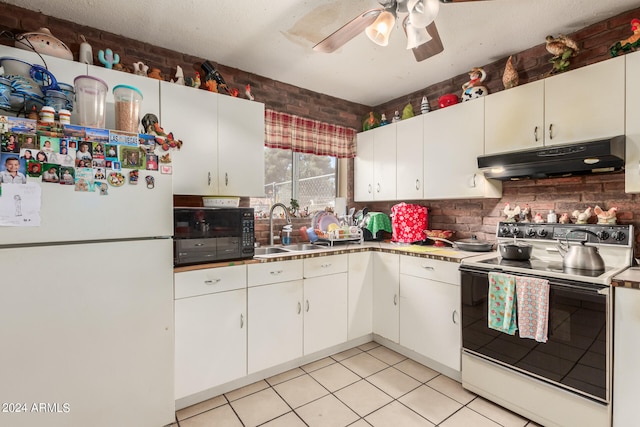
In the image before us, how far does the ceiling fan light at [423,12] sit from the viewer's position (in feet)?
4.71

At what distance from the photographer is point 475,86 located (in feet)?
8.40

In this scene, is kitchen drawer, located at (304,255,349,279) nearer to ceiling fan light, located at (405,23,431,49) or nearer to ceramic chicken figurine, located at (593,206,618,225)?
ceiling fan light, located at (405,23,431,49)

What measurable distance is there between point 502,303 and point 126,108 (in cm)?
246

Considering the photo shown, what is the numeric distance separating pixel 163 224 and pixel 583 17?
297 cm

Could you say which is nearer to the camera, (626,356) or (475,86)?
(626,356)

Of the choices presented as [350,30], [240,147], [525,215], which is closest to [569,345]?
[525,215]

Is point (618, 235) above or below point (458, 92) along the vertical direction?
below

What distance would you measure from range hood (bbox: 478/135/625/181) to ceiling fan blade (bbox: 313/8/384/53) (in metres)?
1.35

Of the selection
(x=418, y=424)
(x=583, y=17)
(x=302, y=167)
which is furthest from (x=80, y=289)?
(x=583, y=17)

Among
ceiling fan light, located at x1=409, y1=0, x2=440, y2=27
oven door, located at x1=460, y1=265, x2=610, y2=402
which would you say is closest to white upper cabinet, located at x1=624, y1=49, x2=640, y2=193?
oven door, located at x1=460, y1=265, x2=610, y2=402

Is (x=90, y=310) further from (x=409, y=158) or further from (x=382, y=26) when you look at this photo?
(x=409, y=158)

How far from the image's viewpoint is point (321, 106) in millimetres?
3324

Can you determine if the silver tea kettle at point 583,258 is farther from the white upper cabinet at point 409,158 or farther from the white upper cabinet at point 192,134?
the white upper cabinet at point 192,134

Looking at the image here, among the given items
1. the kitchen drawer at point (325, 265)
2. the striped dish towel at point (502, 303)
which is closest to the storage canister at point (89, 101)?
the kitchen drawer at point (325, 265)
